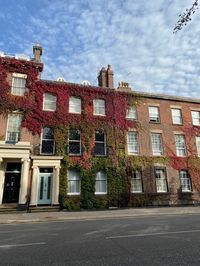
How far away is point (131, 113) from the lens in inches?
952

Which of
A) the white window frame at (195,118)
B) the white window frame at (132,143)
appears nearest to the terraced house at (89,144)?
the white window frame at (132,143)

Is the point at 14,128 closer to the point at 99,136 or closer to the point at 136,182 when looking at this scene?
the point at 99,136

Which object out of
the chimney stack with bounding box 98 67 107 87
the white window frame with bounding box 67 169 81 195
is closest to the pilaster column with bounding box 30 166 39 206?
the white window frame with bounding box 67 169 81 195

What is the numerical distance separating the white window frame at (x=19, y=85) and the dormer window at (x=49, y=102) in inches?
79.3

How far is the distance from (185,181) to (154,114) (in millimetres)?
7543

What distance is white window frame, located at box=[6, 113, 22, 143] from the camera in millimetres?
19516

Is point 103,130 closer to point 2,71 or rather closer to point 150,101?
point 150,101

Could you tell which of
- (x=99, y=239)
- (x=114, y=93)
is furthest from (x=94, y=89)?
(x=99, y=239)

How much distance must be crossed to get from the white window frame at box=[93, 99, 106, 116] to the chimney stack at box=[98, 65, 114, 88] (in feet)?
8.43

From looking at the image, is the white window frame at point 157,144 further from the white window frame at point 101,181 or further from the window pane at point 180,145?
the white window frame at point 101,181

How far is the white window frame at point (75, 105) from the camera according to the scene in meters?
22.3

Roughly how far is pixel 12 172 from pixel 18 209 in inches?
123

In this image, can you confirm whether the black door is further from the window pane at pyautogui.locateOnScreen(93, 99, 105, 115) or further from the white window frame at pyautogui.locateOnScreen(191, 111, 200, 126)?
the white window frame at pyautogui.locateOnScreen(191, 111, 200, 126)

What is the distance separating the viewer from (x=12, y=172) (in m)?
18.8
